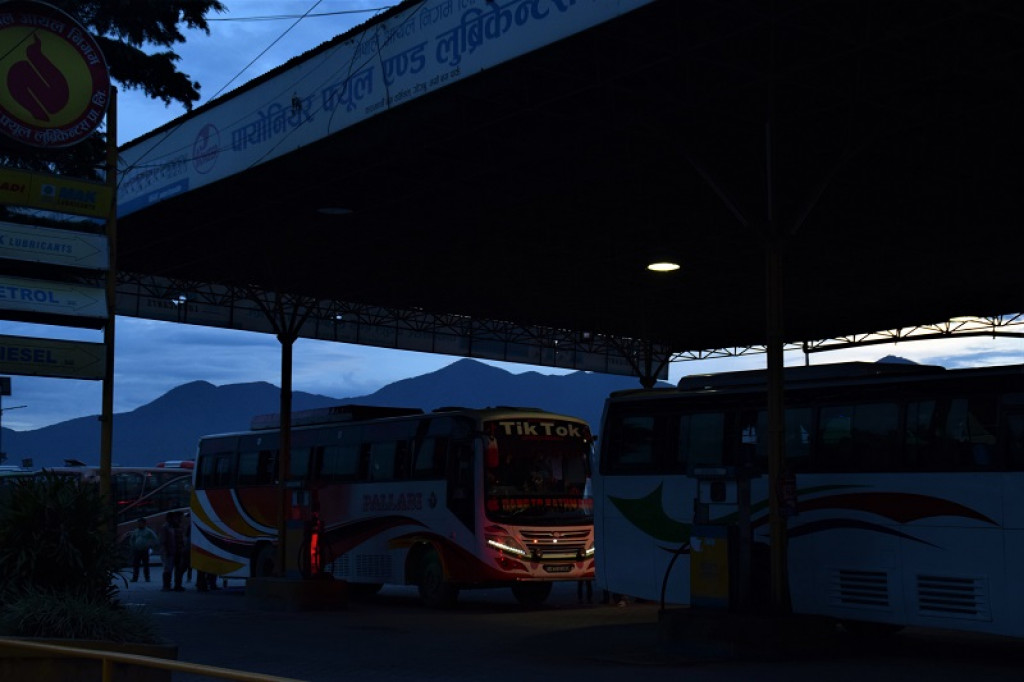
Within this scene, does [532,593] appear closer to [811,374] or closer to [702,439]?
[702,439]

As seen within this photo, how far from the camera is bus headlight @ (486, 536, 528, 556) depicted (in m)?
22.2

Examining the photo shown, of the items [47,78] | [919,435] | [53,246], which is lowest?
[919,435]

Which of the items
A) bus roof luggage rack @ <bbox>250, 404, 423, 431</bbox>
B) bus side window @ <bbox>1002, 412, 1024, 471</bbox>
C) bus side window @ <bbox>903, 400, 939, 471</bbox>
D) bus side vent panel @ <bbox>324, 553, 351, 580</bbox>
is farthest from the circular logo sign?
bus side vent panel @ <bbox>324, 553, 351, 580</bbox>

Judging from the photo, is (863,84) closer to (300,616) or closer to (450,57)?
(450,57)

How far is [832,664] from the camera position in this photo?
1434 centimetres

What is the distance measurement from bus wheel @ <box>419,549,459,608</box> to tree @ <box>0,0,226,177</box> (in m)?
9.41

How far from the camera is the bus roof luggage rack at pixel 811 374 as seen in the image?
50.9ft

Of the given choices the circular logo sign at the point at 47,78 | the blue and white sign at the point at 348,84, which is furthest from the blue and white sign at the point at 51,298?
the blue and white sign at the point at 348,84

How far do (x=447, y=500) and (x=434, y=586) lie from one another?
63.4 inches

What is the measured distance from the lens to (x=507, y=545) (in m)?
22.3

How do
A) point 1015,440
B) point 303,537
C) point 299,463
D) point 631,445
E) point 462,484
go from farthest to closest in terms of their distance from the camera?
point 299,463
point 303,537
point 462,484
point 631,445
point 1015,440

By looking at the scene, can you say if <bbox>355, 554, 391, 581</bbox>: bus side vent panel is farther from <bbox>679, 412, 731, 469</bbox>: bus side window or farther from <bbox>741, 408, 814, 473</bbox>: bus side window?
<bbox>741, 408, 814, 473</bbox>: bus side window

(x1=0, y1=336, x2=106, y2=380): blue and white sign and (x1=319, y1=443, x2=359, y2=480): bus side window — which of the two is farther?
(x1=319, y1=443, x2=359, y2=480): bus side window

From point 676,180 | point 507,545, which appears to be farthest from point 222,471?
point 676,180
